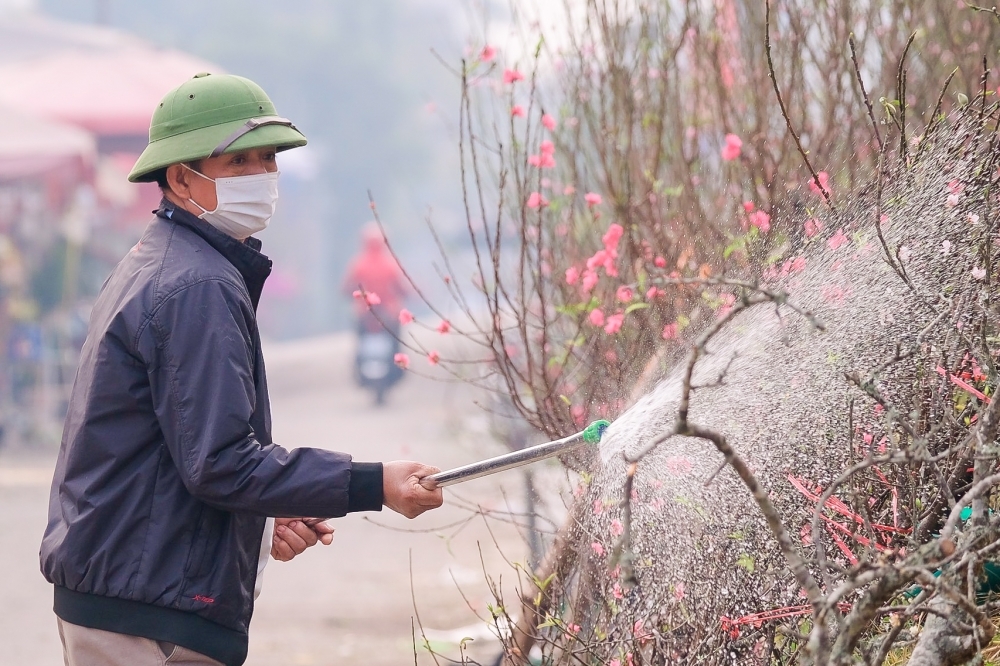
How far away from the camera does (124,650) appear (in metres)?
2.18

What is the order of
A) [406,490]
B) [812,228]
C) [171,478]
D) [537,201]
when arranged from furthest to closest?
[537,201] → [812,228] → [406,490] → [171,478]

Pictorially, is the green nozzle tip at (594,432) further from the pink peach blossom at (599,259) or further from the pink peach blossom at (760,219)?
the pink peach blossom at (599,259)

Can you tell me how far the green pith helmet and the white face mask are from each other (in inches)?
2.6

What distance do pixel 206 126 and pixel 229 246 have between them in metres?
0.27

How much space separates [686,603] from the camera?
2.50 metres

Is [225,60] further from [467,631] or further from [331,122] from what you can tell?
[467,631]

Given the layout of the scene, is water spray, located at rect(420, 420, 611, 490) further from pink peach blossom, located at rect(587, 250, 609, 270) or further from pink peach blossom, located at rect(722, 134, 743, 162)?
pink peach blossom, located at rect(722, 134, 743, 162)

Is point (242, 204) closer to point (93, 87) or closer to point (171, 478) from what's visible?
point (171, 478)

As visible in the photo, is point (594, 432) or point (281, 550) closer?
point (594, 432)

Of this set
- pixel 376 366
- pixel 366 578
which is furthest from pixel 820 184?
pixel 376 366

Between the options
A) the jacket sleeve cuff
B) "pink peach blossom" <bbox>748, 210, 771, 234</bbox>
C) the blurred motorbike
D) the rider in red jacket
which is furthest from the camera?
the blurred motorbike

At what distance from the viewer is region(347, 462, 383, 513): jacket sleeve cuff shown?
227 centimetres

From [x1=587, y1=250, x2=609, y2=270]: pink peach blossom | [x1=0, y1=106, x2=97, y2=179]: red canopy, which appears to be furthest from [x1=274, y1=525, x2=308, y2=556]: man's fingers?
[x1=0, y1=106, x2=97, y2=179]: red canopy

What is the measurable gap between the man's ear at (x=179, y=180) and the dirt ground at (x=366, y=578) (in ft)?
3.28
